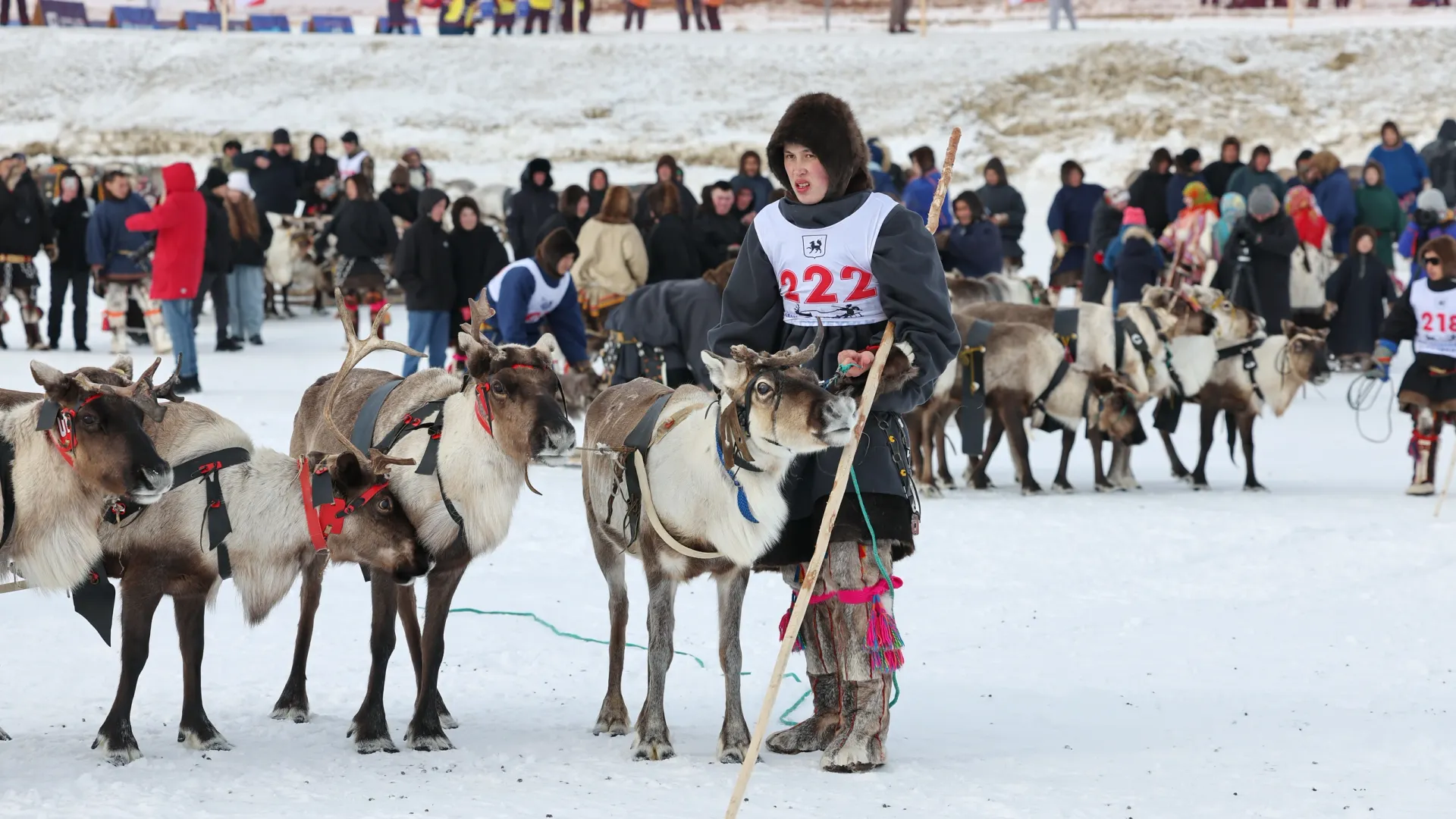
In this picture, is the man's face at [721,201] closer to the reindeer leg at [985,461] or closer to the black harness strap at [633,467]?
the reindeer leg at [985,461]

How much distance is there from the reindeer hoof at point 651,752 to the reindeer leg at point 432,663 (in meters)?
0.63

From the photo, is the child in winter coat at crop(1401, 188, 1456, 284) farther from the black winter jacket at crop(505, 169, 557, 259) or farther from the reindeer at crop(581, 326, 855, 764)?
the reindeer at crop(581, 326, 855, 764)

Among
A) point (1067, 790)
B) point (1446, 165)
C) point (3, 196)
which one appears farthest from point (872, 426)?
point (1446, 165)

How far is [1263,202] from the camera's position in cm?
1464

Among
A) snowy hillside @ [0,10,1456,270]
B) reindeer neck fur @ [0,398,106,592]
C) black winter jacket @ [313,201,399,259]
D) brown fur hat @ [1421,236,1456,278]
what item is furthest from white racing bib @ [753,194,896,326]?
snowy hillside @ [0,10,1456,270]

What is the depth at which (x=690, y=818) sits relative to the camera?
445 cm

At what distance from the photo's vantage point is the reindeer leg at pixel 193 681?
5.17 metres

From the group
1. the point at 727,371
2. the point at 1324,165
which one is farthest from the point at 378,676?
the point at 1324,165

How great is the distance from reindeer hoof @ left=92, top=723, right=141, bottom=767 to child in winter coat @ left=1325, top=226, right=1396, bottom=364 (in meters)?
13.1

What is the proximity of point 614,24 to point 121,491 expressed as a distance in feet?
104

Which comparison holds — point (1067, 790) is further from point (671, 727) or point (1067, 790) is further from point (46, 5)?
point (46, 5)

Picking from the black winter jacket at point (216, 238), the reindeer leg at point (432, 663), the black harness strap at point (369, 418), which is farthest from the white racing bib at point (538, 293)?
the black winter jacket at point (216, 238)

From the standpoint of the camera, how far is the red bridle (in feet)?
17.4

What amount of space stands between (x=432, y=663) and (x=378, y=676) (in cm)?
18
